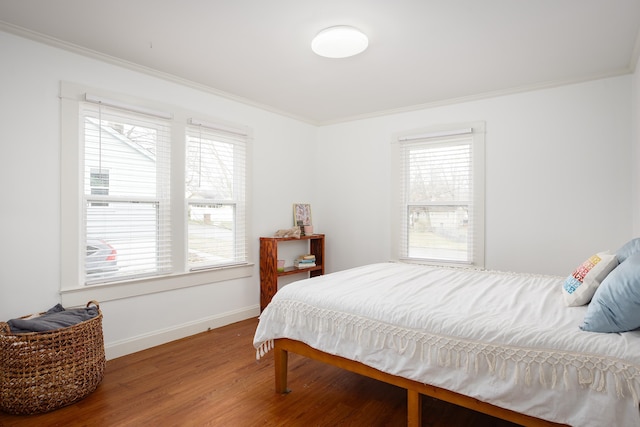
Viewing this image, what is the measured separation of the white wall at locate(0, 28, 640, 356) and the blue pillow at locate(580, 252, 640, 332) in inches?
82.0

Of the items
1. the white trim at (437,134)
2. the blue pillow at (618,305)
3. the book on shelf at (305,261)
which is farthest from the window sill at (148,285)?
the blue pillow at (618,305)

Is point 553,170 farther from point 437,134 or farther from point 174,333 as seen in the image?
point 174,333

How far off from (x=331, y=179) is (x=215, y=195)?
1.78m

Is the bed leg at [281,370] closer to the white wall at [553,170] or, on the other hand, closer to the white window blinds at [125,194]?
the white window blinds at [125,194]

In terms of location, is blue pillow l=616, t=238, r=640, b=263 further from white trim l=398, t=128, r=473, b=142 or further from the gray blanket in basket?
the gray blanket in basket

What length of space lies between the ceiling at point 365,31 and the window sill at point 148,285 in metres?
1.88

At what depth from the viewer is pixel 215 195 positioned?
3807 millimetres

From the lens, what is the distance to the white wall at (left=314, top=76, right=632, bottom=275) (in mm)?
3232

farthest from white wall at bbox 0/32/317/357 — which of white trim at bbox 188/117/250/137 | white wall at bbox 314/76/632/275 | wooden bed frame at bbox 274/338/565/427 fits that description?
white wall at bbox 314/76/632/275

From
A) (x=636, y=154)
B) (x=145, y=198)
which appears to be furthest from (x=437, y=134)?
(x=145, y=198)

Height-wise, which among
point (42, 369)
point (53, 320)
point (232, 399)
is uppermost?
point (53, 320)

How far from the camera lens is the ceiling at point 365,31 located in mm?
2230

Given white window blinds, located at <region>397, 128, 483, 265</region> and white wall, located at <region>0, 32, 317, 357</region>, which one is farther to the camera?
white window blinds, located at <region>397, 128, 483, 265</region>

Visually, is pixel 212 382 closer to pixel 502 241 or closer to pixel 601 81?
pixel 502 241
